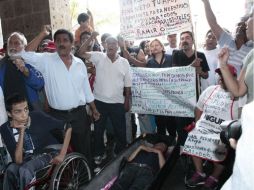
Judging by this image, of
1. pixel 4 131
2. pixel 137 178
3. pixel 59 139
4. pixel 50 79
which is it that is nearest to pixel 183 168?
pixel 137 178

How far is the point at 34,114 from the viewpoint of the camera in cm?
331

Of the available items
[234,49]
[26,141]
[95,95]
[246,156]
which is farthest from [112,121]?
[246,156]

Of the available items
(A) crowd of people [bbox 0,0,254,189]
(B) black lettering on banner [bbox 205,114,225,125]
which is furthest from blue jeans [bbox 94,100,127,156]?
(B) black lettering on banner [bbox 205,114,225,125]

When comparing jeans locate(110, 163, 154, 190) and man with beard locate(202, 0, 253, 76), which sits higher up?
man with beard locate(202, 0, 253, 76)

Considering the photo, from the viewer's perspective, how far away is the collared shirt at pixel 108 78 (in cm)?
446

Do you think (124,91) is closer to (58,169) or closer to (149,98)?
(149,98)

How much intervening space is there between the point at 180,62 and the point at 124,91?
870 millimetres

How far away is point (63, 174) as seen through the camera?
3.18m

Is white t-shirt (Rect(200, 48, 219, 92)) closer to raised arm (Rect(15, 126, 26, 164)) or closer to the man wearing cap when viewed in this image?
the man wearing cap

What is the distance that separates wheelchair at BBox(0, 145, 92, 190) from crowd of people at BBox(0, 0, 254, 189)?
67 mm

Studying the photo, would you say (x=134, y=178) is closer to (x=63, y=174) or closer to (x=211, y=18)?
(x=63, y=174)

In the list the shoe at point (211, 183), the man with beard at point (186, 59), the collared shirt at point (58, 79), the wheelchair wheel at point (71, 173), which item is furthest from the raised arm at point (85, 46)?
the shoe at point (211, 183)

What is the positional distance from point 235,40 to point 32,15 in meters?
4.85

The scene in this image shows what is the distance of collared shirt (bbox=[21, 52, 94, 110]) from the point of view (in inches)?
147
